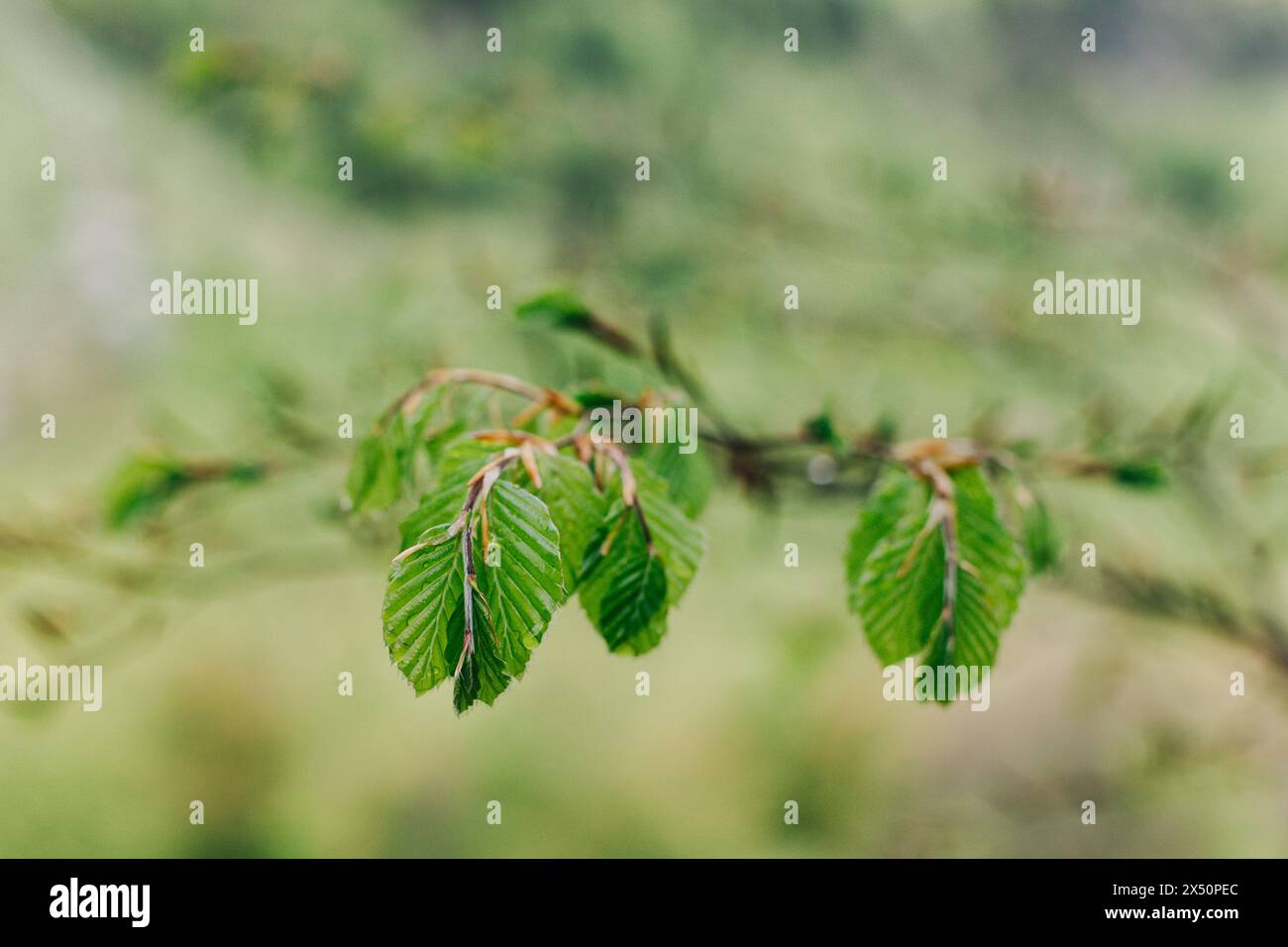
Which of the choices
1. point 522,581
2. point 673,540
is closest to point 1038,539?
point 673,540

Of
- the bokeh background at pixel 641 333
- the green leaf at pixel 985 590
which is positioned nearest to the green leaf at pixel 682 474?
the green leaf at pixel 985 590

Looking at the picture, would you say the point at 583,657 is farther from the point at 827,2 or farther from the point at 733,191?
the point at 827,2

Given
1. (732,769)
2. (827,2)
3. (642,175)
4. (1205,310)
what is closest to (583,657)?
(732,769)

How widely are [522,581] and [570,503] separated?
0.26 ft

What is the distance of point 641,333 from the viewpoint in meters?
2.17

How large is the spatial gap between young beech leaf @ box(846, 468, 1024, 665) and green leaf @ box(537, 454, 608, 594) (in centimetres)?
17

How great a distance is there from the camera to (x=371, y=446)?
62 cm

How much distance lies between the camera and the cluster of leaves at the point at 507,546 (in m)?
0.42

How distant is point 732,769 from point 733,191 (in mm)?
1850

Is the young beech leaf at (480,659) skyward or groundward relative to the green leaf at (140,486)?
groundward

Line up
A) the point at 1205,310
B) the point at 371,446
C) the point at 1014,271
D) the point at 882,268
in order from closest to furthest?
1. the point at 371,446
2. the point at 1014,271
3. the point at 882,268
4. the point at 1205,310

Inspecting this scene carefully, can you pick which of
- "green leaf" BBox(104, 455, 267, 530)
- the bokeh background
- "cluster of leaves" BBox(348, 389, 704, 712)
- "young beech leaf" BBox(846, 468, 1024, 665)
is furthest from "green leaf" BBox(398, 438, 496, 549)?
the bokeh background

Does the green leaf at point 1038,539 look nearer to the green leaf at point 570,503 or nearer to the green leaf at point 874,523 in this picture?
the green leaf at point 874,523

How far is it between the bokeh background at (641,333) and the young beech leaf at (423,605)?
0.85m
